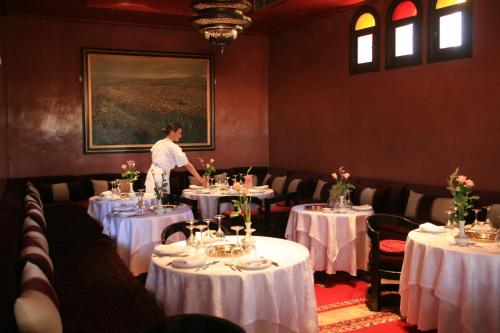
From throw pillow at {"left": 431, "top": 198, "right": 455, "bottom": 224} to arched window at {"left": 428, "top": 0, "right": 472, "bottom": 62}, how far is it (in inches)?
67.3

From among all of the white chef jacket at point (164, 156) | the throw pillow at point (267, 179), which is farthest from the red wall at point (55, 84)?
the white chef jacket at point (164, 156)

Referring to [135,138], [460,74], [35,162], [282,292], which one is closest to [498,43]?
[460,74]

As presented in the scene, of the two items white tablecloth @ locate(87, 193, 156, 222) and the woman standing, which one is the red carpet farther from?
the woman standing

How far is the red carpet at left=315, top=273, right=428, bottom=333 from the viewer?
14.3 ft

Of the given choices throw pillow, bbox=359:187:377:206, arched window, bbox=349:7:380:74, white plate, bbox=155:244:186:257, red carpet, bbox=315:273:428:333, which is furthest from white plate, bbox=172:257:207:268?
arched window, bbox=349:7:380:74

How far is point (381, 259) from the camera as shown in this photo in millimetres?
4895

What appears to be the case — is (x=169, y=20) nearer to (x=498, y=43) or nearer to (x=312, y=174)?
(x=312, y=174)

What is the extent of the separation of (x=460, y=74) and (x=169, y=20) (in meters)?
4.96

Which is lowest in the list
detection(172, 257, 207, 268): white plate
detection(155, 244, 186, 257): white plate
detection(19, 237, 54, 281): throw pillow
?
detection(172, 257, 207, 268): white plate

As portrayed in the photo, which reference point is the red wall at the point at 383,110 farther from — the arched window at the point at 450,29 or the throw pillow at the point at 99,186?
the throw pillow at the point at 99,186

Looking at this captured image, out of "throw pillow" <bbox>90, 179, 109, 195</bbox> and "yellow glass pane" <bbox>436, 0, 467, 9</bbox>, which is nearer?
"yellow glass pane" <bbox>436, 0, 467, 9</bbox>

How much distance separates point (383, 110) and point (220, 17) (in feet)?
11.1

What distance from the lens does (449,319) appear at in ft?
12.6

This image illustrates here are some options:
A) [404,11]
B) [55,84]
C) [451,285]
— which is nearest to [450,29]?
[404,11]
